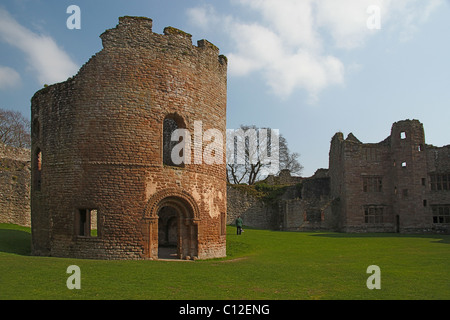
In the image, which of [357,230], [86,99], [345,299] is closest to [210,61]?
[86,99]

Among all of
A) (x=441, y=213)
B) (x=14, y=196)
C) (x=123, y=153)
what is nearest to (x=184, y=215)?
(x=123, y=153)

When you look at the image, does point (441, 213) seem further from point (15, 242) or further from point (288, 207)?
point (15, 242)

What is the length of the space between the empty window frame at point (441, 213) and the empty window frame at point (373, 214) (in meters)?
3.98

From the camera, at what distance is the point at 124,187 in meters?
15.8

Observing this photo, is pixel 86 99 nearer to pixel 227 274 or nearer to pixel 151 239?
pixel 151 239

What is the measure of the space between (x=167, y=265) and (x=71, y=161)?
575 cm

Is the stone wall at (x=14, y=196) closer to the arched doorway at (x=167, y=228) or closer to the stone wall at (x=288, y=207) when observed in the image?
the arched doorway at (x=167, y=228)

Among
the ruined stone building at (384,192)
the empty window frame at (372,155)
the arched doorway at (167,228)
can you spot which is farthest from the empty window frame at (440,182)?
the arched doorway at (167,228)

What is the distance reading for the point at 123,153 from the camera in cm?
1595

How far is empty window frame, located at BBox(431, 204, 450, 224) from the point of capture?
110 ft

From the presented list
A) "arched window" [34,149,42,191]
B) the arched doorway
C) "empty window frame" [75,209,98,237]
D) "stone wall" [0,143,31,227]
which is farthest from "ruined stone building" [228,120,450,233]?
"empty window frame" [75,209,98,237]

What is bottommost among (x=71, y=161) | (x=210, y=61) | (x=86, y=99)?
(x=71, y=161)
